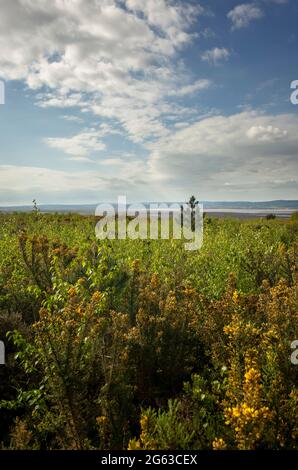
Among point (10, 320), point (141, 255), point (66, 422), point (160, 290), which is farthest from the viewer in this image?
point (141, 255)

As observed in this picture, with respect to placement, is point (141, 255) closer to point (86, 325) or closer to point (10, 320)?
point (10, 320)

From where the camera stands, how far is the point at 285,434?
263 centimetres

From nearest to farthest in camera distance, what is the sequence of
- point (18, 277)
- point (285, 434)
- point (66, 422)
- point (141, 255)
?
1. point (285, 434)
2. point (66, 422)
3. point (18, 277)
4. point (141, 255)

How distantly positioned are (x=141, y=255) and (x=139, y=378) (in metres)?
5.19

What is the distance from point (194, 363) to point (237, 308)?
0.83m

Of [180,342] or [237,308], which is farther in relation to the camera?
[180,342]

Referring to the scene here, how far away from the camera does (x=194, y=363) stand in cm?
396

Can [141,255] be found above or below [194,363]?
above

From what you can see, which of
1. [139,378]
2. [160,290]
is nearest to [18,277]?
[160,290]
